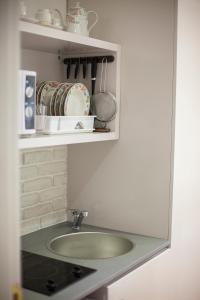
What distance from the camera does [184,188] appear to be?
7.32 feet

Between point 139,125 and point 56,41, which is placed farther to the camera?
point 139,125

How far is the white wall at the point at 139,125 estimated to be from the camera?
2.07 m

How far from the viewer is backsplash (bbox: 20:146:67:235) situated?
2.15 m

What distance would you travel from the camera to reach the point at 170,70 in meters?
2.04

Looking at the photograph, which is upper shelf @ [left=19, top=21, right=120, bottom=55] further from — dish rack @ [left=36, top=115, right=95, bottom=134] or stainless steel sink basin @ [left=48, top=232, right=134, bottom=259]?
stainless steel sink basin @ [left=48, top=232, right=134, bottom=259]

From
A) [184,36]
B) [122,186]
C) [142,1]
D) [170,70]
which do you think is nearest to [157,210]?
[122,186]

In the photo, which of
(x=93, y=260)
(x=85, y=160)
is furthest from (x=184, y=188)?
(x=93, y=260)

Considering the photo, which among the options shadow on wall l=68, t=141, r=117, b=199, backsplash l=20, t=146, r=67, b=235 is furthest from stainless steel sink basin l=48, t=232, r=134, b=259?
shadow on wall l=68, t=141, r=117, b=199

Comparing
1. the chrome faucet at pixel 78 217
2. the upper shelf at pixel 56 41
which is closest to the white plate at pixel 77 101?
the upper shelf at pixel 56 41

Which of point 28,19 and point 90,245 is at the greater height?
point 28,19

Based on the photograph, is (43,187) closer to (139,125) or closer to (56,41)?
(139,125)

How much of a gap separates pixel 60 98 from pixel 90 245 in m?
0.81

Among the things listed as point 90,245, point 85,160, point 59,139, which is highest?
point 59,139

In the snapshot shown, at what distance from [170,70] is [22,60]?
2.35 feet
